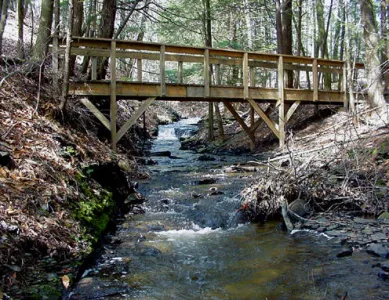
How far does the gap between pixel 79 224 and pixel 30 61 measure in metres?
4.04

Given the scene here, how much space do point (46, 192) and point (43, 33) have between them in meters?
4.78

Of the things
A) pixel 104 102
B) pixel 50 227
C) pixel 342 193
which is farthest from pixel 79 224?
pixel 104 102

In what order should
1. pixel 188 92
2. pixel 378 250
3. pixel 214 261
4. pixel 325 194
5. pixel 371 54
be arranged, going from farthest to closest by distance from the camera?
pixel 188 92 < pixel 371 54 < pixel 325 194 < pixel 214 261 < pixel 378 250

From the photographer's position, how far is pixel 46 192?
13.1 feet

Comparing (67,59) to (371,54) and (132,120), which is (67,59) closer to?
(132,120)

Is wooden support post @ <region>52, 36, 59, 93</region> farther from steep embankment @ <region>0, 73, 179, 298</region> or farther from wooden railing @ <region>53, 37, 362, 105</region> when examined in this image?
wooden railing @ <region>53, 37, 362, 105</region>

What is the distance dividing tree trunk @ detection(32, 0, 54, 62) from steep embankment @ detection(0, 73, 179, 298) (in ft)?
3.62

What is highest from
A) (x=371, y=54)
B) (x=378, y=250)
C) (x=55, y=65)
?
(x=371, y=54)

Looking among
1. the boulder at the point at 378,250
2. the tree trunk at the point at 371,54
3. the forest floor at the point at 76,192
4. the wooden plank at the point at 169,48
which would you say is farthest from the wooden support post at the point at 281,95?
the boulder at the point at 378,250

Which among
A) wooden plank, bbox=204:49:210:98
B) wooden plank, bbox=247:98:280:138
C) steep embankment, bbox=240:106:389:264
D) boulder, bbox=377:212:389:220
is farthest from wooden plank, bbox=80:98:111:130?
boulder, bbox=377:212:389:220

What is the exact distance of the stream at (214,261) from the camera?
3.41m

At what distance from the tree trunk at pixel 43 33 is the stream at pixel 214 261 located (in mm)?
3757

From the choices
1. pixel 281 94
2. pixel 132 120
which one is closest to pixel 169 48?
pixel 132 120

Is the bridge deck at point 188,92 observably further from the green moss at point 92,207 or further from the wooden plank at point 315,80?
the green moss at point 92,207
